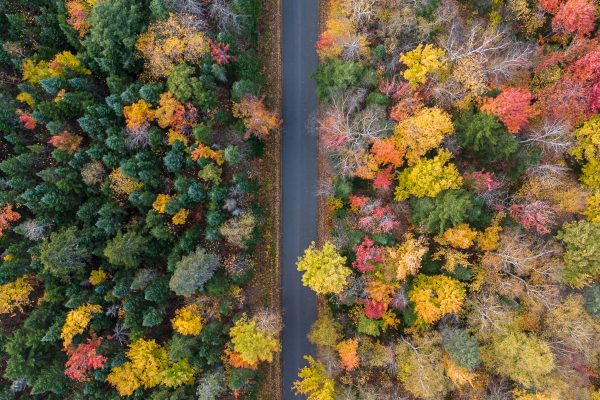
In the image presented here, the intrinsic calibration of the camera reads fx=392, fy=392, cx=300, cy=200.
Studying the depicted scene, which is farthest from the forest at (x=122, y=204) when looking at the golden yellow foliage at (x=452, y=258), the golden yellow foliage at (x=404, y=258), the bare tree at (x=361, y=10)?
the golden yellow foliage at (x=452, y=258)

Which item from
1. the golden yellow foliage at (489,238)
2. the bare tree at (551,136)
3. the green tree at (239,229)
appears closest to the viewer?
the green tree at (239,229)

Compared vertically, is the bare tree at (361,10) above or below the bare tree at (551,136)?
above

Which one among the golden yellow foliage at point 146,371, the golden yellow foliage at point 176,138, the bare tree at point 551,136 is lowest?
the golden yellow foliage at point 146,371

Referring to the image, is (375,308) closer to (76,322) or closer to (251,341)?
(251,341)

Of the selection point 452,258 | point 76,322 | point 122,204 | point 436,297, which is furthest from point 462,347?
point 76,322

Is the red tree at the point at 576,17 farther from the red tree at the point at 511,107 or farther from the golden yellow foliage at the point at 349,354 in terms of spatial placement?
the golden yellow foliage at the point at 349,354

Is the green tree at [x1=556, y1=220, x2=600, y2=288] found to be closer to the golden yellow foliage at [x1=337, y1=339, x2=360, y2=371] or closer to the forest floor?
the golden yellow foliage at [x1=337, y1=339, x2=360, y2=371]

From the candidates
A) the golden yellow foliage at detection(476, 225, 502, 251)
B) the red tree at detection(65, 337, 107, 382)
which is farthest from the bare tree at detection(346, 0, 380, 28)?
the red tree at detection(65, 337, 107, 382)
